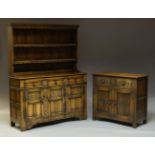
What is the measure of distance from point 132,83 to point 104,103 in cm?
75

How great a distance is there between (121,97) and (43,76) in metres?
1.44

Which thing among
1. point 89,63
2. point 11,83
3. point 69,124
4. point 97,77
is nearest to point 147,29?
point 89,63

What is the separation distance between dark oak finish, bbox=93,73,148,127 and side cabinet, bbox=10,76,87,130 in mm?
321

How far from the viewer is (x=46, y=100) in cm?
602

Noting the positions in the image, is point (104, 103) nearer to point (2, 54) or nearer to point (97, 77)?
point (97, 77)

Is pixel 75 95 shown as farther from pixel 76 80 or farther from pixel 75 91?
pixel 76 80

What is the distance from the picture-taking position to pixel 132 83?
19.3 feet

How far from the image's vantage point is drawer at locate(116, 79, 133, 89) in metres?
5.92

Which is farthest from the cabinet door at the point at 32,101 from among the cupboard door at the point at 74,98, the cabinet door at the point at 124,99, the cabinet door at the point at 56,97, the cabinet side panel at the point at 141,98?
the cabinet side panel at the point at 141,98

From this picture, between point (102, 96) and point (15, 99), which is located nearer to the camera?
→ point (15, 99)

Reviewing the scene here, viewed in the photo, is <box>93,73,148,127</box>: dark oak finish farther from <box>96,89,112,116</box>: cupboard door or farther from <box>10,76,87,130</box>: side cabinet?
<box>10,76,87,130</box>: side cabinet

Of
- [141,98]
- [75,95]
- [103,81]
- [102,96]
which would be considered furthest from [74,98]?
[141,98]

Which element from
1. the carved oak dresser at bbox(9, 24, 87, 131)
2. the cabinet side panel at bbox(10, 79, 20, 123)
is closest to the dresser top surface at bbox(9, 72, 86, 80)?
the carved oak dresser at bbox(9, 24, 87, 131)

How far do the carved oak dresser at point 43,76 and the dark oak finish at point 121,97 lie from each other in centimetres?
33
